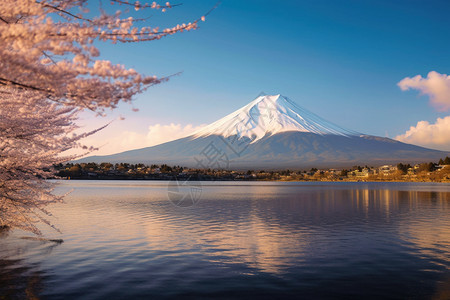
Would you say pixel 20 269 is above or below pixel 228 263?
above

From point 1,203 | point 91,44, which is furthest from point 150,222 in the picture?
point 91,44

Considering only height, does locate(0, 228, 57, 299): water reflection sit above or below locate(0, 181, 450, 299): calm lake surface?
above

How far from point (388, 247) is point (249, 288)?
10.5 m

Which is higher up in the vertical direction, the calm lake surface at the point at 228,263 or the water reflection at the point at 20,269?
the water reflection at the point at 20,269

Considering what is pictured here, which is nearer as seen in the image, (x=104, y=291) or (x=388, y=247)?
(x=104, y=291)

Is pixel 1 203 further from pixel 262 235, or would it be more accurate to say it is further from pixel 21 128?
pixel 262 235

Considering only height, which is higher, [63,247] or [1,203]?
[1,203]

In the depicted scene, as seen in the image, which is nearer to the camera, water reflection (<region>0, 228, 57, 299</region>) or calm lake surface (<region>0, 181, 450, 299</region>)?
water reflection (<region>0, 228, 57, 299</region>)

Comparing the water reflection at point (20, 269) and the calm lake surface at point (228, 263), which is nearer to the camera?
the water reflection at point (20, 269)

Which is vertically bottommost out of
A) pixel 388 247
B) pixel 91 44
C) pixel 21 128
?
pixel 388 247

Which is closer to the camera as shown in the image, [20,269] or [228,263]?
[20,269]

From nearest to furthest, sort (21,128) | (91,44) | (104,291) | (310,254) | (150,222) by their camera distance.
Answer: (91,44), (21,128), (104,291), (310,254), (150,222)

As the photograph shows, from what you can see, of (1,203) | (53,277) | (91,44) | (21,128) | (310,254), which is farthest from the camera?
(310,254)

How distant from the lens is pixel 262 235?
22969 millimetres
